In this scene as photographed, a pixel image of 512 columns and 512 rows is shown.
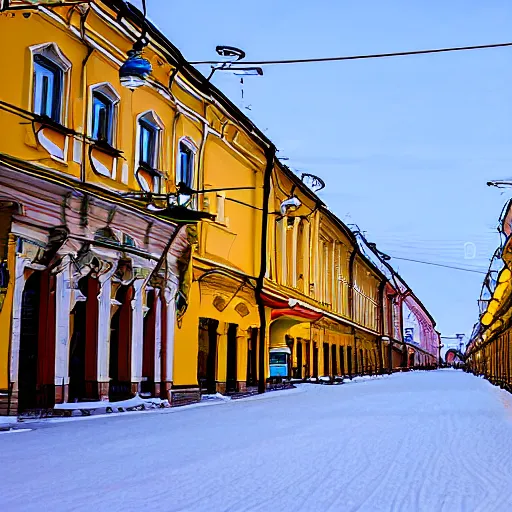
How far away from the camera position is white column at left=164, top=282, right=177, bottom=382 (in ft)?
54.9

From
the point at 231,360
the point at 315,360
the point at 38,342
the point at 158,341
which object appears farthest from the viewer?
the point at 315,360

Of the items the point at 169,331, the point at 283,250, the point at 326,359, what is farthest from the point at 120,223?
the point at 326,359

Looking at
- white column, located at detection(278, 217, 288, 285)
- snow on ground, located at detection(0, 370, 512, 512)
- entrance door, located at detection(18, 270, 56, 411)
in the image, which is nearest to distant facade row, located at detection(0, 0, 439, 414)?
entrance door, located at detection(18, 270, 56, 411)

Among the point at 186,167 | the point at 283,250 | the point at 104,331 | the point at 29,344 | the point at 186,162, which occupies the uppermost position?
the point at 186,162

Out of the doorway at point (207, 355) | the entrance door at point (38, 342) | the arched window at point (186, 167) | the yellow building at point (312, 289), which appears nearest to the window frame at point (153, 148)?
the arched window at point (186, 167)

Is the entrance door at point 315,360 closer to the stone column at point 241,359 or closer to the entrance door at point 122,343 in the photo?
the stone column at point 241,359

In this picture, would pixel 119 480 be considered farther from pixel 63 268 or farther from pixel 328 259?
pixel 328 259

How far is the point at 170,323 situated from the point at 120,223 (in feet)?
10.5

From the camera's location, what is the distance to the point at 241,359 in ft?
74.6

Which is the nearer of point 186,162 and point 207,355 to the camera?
point 186,162

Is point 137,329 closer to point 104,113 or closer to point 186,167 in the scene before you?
point 104,113

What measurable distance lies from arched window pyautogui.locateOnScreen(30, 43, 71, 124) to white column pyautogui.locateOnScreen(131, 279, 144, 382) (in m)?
3.52

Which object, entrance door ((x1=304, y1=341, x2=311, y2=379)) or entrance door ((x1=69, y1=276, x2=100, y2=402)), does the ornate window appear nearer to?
entrance door ((x1=69, y1=276, x2=100, y2=402))

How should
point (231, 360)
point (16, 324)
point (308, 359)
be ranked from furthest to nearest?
point (308, 359), point (231, 360), point (16, 324)
